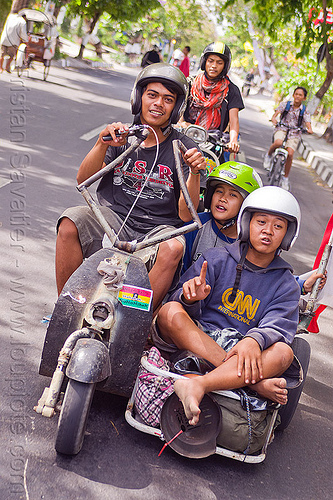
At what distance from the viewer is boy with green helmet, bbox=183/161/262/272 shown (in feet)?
14.0

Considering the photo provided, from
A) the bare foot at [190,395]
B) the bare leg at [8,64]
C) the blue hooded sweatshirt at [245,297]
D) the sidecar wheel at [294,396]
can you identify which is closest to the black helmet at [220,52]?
the blue hooded sweatshirt at [245,297]

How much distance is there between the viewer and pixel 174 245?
3.64 meters

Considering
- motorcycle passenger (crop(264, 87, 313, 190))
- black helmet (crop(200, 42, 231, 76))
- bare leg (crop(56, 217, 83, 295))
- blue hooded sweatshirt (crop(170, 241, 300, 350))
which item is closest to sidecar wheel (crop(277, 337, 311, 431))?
blue hooded sweatshirt (crop(170, 241, 300, 350))

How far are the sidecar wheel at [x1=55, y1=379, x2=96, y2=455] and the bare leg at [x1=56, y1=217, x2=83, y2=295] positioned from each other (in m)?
1.00

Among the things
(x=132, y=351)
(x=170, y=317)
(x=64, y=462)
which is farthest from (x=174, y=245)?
(x=64, y=462)

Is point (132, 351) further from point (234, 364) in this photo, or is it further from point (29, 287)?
point (29, 287)

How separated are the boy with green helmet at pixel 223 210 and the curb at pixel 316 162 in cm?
1099

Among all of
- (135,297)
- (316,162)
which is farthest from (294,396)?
(316,162)

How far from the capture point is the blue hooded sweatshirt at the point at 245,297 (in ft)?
11.6

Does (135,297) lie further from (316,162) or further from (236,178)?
(316,162)

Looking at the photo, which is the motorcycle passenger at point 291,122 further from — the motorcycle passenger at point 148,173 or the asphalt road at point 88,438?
the motorcycle passenger at point 148,173

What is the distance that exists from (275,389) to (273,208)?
1050 millimetres

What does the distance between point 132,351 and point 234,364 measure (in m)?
0.53

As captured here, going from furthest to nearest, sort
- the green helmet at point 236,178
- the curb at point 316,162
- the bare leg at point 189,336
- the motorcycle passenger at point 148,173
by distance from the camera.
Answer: the curb at point 316,162 < the green helmet at point 236,178 < the motorcycle passenger at point 148,173 < the bare leg at point 189,336
